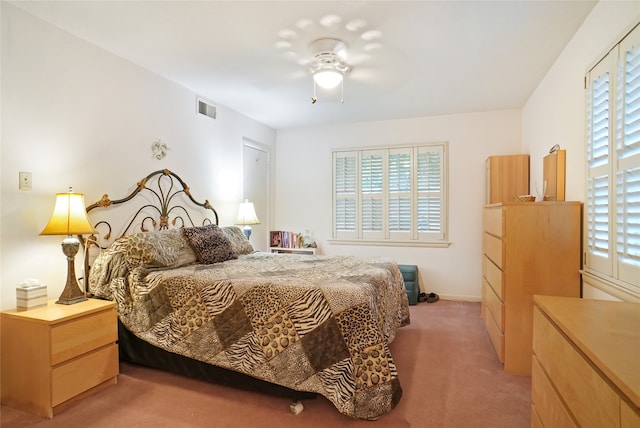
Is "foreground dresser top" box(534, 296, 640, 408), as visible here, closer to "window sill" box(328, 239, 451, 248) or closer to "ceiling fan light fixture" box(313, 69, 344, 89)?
"ceiling fan light fixture" box(313, 69, 344, 89)

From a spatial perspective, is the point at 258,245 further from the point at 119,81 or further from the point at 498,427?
the point at 498,427

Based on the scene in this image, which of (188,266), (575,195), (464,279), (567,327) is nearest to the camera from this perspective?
(567,327)

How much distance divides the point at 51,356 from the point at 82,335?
199 mm

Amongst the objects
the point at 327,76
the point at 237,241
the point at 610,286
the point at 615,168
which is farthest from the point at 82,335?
the point at 615,168

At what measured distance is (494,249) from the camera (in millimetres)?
3008

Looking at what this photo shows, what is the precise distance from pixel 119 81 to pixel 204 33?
1011 mm

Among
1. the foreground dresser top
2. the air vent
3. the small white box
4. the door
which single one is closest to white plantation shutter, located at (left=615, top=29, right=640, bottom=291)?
the foreground dresser top

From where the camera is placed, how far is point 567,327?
118 centimetres

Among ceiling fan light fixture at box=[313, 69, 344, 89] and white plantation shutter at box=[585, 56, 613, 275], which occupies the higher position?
ceiling fan light fixture at box=[313, 69, 344, 89]

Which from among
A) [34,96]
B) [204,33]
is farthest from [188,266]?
[204,33]

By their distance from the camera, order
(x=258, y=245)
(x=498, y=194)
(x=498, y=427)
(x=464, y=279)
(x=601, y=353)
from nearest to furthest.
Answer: (x=601, y=353) → (x=498, y=427) → (x=498, y=194) → (x=464, y=279) → (x=258, y=245)

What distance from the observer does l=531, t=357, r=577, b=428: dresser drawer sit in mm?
1186

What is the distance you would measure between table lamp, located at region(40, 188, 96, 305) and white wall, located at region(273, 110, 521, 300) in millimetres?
3497

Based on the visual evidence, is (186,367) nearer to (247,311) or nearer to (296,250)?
(247,311)
